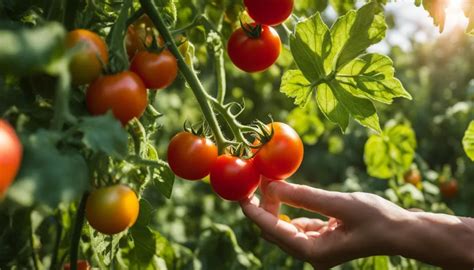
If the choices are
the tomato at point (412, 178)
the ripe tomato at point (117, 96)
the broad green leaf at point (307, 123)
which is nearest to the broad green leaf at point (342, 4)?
the broad green leaf at point (307, 123)

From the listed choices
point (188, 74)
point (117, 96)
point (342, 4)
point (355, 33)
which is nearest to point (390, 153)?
point (342, 4)

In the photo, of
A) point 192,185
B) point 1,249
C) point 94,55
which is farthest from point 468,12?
point 192,185

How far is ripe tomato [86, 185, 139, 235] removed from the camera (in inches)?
33.2

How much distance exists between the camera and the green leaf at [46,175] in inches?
24.7

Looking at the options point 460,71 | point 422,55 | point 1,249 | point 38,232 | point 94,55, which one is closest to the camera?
point 94,55

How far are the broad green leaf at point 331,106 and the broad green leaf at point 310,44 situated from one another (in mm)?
67

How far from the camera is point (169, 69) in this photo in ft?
3.14

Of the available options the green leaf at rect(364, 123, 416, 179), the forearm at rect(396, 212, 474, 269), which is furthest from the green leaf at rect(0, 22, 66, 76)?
the green leaf at rect(364, 123, 416, 179)

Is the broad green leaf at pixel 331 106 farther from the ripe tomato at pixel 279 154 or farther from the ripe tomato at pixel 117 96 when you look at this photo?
the ripe tomato at pixel 117 96

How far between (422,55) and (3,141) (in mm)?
7134

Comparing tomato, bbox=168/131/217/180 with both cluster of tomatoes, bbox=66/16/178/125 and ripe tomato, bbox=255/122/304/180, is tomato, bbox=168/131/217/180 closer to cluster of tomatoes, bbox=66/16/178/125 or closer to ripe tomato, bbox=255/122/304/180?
ripe tomato, bbox=255/122/304/180

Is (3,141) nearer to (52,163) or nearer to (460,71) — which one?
(52,163)

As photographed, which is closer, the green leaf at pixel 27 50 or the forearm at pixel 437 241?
the green leaf at pixel 27 50

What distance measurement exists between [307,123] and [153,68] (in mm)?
1538
